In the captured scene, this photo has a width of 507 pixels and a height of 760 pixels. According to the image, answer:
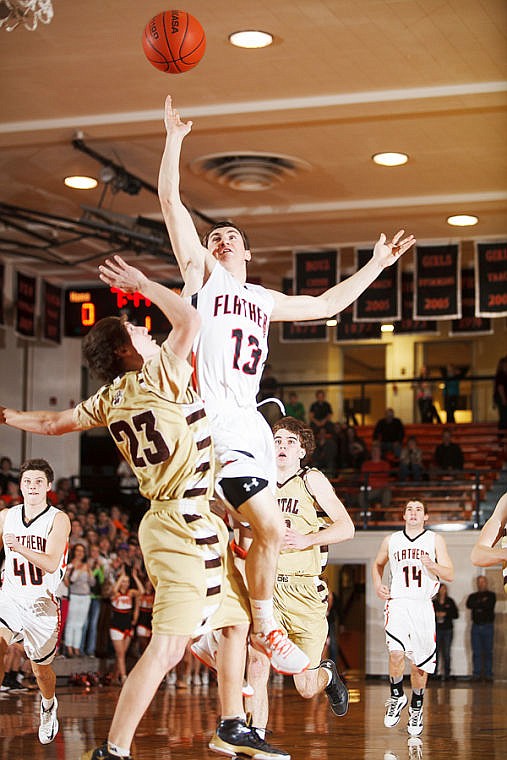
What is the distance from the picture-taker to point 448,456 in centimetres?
1972

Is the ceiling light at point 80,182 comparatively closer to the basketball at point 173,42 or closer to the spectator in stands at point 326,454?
the spectator in stands at point 326,454

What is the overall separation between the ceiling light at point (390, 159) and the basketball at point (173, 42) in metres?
5.95

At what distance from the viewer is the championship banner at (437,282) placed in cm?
1650

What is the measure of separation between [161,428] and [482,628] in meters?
13.0

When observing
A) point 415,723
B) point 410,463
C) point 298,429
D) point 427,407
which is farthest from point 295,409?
point 298,429

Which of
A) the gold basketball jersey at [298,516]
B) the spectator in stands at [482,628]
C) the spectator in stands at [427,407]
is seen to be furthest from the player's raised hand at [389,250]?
the spectator in stands at [427,407]

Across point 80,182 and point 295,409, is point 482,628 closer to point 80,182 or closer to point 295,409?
point 295,409

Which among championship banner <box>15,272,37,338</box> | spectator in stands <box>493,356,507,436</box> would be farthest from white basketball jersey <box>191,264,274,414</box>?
spectator in stands <box>493,356,507,436</box>

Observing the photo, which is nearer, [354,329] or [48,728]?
[48,728]

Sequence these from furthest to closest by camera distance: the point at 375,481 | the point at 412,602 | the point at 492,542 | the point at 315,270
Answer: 1. the point at 375,481
2. the point at 315,270
3. the point at 412,602
4. the point at 492,542

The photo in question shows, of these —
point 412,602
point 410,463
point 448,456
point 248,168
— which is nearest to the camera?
point 412,602

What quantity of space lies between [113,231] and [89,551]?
14.7 ft

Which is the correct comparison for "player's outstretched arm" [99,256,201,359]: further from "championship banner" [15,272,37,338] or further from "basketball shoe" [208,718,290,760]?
"championship banner" [15,272,37,338]

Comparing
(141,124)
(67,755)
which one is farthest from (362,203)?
(67,755)
